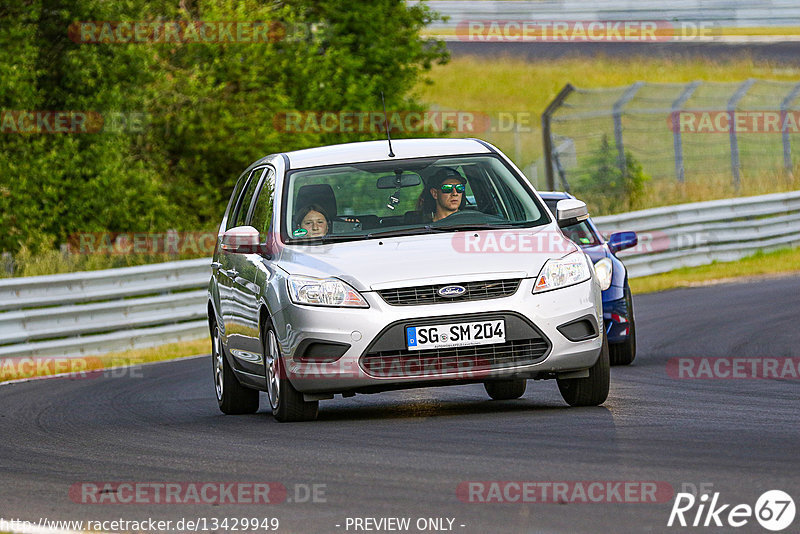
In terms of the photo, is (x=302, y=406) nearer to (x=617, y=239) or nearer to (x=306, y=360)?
(x=306, y=360)

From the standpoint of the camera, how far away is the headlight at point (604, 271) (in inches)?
491

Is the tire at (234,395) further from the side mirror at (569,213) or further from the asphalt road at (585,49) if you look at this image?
the asphalt road at (585,49)

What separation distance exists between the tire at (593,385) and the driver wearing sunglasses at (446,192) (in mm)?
1283

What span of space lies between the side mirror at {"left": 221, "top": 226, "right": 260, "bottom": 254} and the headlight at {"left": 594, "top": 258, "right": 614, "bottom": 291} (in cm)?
367

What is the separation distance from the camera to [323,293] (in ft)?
28.8

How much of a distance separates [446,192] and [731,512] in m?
4.46

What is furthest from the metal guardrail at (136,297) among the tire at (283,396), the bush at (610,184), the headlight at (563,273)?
the headlight at (563,273)

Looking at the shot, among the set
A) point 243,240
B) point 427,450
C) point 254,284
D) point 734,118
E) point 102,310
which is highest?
point 243,240

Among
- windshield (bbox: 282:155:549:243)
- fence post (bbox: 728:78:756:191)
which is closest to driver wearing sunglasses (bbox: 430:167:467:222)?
windshield (bbox: 282:155:549:243)

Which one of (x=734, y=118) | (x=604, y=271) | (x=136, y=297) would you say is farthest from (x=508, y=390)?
(x=734, y=118)

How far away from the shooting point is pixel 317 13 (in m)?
35.4

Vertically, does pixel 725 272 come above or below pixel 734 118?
below

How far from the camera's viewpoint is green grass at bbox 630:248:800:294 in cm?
2233

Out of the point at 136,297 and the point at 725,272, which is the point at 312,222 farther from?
the point at 725,272
